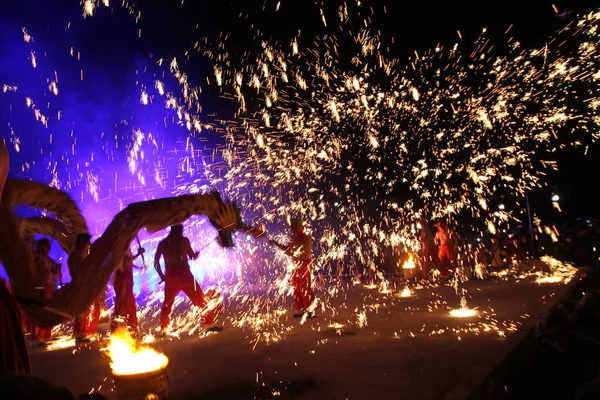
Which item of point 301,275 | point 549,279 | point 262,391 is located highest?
point 301,275

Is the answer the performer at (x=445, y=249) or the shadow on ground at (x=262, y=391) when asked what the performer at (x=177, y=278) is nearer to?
the shadow on ground at (x=262, y=391)

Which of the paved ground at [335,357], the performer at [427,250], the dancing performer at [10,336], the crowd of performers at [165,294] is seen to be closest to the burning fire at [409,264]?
the performer at [427,250]

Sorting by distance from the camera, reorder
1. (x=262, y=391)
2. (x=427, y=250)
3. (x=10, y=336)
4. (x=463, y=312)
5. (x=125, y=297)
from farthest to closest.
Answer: (x=427, y=250), (x=463, y=312), (x=125, y=297), (x=262, y=391), (x=10, y=336)

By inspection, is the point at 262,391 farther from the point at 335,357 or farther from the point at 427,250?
the point at 427,250

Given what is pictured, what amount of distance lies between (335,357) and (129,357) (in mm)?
2298

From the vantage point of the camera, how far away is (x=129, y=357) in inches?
148

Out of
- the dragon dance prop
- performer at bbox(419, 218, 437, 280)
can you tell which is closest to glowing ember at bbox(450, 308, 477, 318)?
the dragon dance prop

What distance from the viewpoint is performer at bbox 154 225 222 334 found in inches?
290

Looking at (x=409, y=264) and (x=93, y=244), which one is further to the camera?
(x=409, y=264)

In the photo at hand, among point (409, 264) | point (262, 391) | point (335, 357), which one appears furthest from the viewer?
point (409, 264)

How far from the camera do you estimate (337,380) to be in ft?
13.8

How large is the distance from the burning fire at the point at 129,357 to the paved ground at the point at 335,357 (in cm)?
53

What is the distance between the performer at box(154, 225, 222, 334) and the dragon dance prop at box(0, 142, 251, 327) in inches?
131

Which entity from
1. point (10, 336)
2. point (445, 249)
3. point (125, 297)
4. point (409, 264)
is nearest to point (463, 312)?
point (125, 297)
